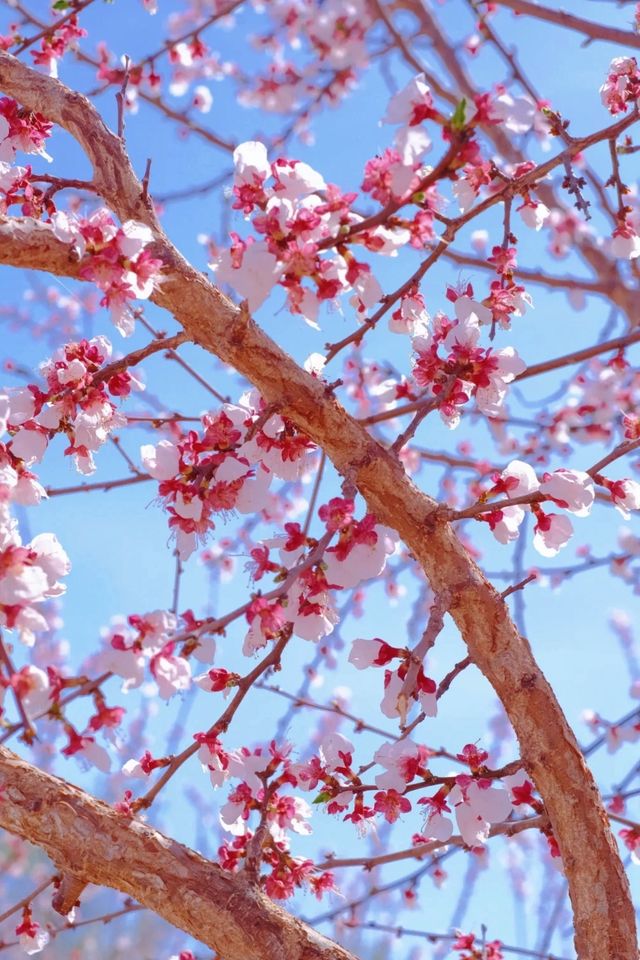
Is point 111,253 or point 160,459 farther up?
point 111,253

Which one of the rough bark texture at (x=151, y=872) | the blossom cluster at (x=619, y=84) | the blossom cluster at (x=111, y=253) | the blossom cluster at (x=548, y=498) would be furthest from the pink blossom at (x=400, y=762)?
the blossom cluster at (x=619, y=84)

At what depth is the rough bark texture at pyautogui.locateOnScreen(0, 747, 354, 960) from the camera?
1784mm

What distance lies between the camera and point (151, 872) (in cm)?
179

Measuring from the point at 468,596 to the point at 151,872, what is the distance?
0.88m

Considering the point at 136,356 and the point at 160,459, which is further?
the point at 136,356

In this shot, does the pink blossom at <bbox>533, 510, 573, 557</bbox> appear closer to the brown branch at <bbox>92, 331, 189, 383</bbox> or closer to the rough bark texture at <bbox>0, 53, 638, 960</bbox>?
the rough bark texture at <bbox>0, 53, 638, 960</bbox>

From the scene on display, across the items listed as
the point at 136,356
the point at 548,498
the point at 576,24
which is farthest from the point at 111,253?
the point at 576,24

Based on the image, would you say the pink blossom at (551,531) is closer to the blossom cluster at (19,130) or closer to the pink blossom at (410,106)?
the pink blossom at (410,106)

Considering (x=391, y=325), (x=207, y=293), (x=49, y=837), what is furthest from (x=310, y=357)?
(x=49, y=837)

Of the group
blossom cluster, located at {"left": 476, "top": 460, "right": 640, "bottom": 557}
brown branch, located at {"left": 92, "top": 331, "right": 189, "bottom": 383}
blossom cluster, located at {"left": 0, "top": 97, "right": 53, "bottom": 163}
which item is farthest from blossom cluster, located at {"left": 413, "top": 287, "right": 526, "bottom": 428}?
blossom cluster, located at {"left": 0, "top": 97, "right": 53, "bottom": 163}

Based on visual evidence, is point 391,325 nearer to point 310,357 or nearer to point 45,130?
point 310,357

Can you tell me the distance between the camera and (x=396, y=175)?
1381mm

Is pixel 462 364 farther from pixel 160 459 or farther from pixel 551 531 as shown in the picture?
pixel 160 459

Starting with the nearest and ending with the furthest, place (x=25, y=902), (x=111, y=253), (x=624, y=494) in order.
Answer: (x=111, y=253) < (x=624, y=494) < (x=25, y=902)
